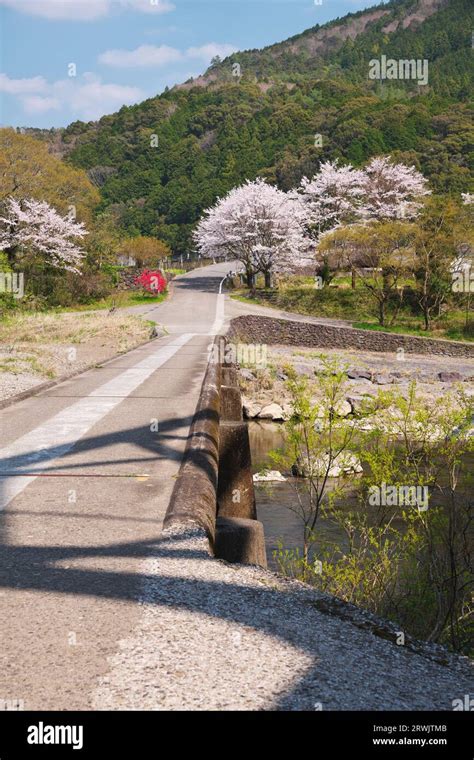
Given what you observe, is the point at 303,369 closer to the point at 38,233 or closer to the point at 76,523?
the point at 38,233

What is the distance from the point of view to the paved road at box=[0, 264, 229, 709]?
11.4 feet

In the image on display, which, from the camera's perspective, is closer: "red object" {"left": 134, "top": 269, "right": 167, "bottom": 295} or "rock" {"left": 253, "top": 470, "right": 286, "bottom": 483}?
"rock" {"left": 253, "top": 470, "right": 286, "bottom": 483}

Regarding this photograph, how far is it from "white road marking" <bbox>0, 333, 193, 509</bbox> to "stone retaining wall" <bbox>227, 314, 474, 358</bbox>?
23237 mm

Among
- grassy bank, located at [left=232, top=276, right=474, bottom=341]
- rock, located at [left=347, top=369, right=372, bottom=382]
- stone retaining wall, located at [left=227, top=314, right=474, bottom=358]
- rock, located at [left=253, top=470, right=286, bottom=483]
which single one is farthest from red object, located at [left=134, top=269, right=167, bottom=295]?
rock, located at [left=253, top=470, right=286, bottom=483]

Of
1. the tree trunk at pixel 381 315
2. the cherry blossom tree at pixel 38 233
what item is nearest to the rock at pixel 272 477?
the tree trunk at pixel 381 315

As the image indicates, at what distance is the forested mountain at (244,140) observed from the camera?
8500 cm

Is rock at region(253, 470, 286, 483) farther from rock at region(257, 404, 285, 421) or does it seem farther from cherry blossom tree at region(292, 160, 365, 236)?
cherry blossom tree at region(292, 160, 365, 236)

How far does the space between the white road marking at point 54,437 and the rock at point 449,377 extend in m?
19.5

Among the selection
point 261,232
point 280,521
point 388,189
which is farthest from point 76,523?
point 388,189

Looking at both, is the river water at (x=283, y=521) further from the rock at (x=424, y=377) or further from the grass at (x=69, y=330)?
the rock at (x=424, y=377)

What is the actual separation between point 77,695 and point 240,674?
0.74 m

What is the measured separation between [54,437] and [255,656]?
5.42 meters
